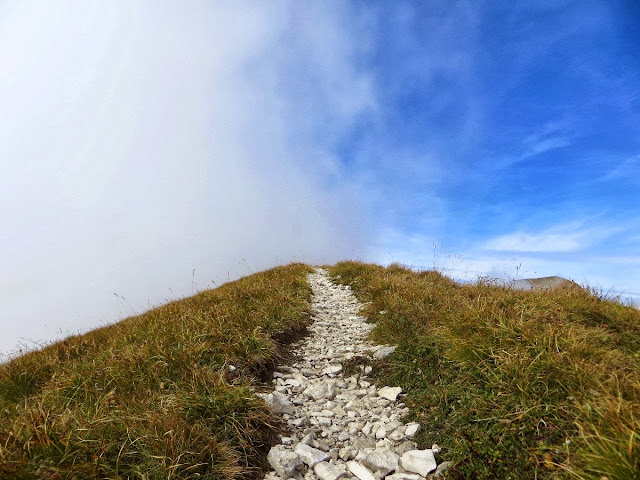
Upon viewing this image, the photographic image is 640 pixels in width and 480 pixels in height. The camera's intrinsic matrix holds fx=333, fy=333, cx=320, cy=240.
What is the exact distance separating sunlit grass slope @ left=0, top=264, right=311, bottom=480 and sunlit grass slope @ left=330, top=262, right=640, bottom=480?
2714 millimetres

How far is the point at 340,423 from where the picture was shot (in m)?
5.50

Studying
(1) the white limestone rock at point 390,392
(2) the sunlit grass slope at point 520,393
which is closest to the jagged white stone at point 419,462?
(2) the sunlit grass slope at point 520,393

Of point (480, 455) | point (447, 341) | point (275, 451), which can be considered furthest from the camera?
point (447, 341)

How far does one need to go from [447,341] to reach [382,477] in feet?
9.33

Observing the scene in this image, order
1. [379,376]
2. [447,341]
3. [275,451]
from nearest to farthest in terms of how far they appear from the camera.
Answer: [275,451]
[447,341]
[379,376]

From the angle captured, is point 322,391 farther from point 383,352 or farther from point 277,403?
point 383,352

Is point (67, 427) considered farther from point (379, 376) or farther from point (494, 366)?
point (494, 366)

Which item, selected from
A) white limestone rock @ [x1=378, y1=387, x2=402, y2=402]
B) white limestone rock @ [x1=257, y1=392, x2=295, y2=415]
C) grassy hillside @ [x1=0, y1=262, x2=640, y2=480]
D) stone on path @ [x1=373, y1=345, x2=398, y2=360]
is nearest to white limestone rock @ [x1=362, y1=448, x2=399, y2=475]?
grassy hillside @ [x1=0, y1=262, x2=640, y2=480]

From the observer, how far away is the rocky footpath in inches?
172

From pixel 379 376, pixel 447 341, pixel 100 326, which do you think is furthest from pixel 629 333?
pixel 100 326

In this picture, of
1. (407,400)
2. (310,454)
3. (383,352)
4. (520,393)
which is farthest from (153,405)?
(520,393)

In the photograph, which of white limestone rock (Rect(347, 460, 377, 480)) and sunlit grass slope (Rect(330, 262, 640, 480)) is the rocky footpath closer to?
white limestone rock (Rect(347, 460, 377, 480))

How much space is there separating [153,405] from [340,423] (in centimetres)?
293

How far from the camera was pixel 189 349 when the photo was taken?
21.3ft
